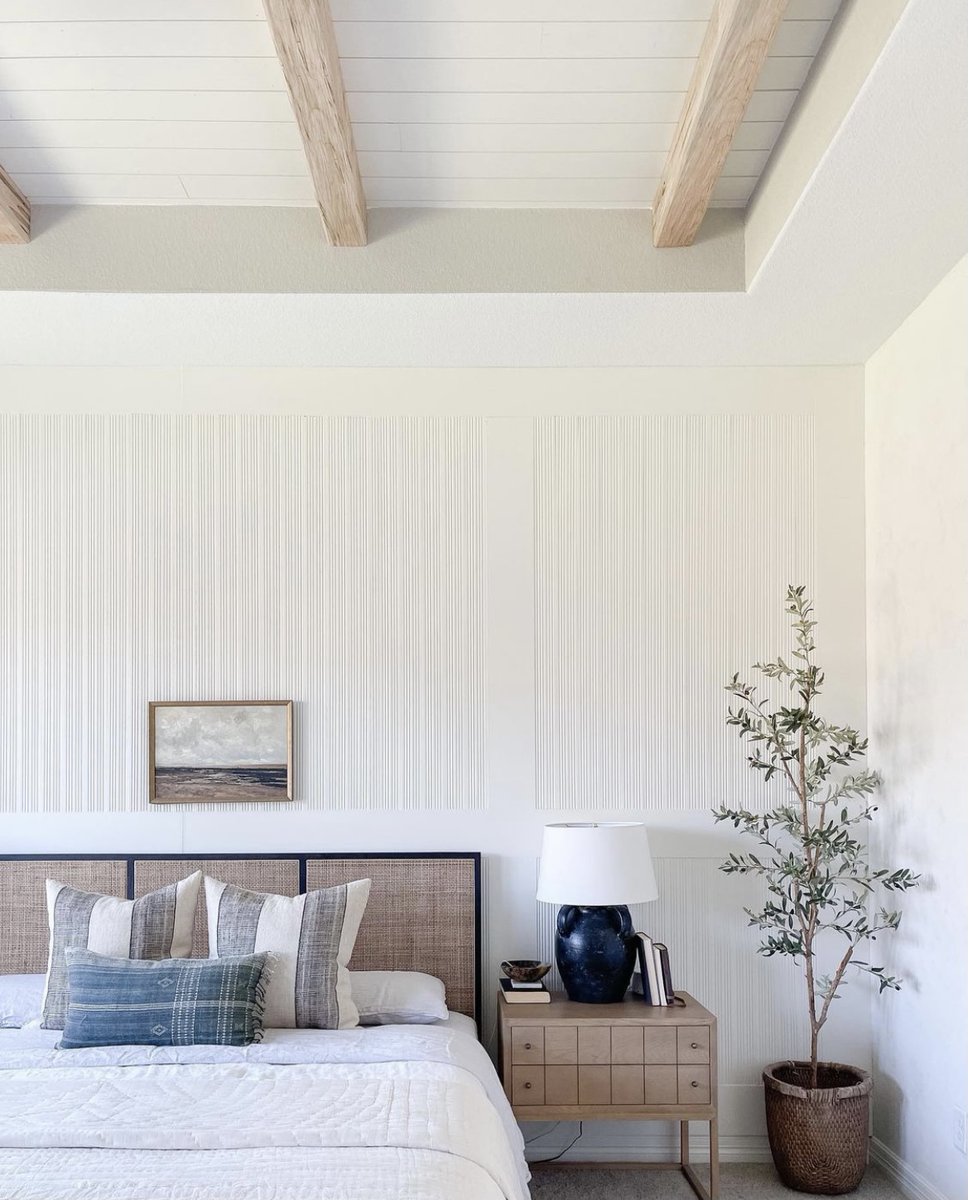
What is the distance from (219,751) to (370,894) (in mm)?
692

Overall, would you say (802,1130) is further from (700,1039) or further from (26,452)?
(26,452)

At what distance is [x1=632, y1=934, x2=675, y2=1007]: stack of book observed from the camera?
3.58 m

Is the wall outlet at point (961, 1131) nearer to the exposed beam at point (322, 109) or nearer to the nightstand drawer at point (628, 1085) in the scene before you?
the nightstand drawer at point (628, 1085)

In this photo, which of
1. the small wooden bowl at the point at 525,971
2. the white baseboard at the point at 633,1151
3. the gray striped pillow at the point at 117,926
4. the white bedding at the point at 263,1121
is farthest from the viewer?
the white baseboard at the point at 633,1151

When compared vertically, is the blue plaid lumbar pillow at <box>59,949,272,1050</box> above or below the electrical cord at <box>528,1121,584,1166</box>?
above

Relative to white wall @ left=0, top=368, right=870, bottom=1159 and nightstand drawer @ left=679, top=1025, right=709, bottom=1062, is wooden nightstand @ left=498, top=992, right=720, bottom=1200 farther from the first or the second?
white wall @ left=0, top=368, right=870, bottom=1159

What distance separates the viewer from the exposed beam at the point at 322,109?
2225 mm

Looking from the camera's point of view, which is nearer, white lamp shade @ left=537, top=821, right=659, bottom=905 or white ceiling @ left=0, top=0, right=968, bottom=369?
white ceiling @ left=0, top=0, right=968, bottom=369

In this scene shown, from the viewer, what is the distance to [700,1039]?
3.42 metres

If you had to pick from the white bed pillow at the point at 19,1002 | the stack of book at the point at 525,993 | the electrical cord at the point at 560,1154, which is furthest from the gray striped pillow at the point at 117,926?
the electrical cord at the point at 560,1154

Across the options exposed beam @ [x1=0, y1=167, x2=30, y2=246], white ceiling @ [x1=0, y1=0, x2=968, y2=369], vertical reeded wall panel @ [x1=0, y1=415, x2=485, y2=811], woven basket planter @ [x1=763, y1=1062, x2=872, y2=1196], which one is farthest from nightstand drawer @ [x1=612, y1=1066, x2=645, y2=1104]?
exposed beam @ [x1=0, y1=167, x2=30, y2=246]

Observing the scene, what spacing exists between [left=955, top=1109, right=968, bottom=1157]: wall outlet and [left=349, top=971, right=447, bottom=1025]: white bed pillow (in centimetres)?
144

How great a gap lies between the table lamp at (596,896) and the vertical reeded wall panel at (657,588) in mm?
349

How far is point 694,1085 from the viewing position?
11.2ft
